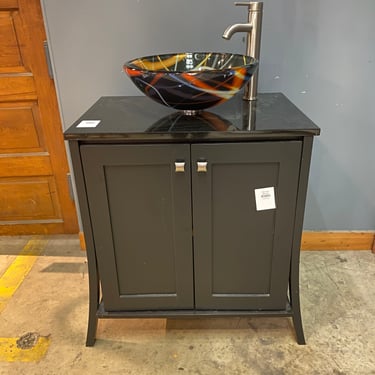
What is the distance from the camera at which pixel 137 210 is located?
121 cm

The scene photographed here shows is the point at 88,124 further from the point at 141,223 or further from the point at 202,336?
the point at 202,336

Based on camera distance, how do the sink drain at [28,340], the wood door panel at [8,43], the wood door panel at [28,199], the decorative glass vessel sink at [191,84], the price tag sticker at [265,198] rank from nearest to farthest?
1. the decorative glass vessel sink at [191,84]
2. the price tag sticker at [265,198]
3. the sink drain at [28,340]
4. the wood door panel at [8,43]
5. the wood door panel at [28,199]

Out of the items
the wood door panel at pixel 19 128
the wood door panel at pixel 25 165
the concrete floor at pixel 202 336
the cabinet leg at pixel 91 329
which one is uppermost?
the wood door panel at pixel 19 128

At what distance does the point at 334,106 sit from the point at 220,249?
0.91 m

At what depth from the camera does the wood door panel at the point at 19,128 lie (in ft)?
6.05

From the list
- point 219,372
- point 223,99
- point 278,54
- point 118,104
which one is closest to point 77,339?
point 219,372

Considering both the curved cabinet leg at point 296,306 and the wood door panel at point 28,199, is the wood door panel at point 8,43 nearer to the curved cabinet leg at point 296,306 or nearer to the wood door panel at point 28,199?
the wood door panel at point 28,199

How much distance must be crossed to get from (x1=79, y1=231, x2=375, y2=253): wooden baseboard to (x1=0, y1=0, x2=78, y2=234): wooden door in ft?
1.14

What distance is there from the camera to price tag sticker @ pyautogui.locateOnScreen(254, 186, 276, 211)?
117 cm

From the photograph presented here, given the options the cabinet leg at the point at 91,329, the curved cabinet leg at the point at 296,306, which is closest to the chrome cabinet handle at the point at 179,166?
the curved cabinet leg at the point at 296,306

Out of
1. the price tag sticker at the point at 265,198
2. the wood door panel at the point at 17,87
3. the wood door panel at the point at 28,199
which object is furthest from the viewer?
the wood door panel at the point at 28,199

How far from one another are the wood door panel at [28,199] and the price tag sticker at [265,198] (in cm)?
130

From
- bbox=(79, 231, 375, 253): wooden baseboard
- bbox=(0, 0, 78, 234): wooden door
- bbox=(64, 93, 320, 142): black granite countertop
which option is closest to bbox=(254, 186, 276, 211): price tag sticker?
bbox=(64, 93, 320, 142): black granite countertop

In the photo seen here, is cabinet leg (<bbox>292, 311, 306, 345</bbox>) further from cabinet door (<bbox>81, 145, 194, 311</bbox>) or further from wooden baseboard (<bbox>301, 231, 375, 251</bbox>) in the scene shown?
wooden baseboard (<bbox>301, 231, 375, 251</bbox>)
